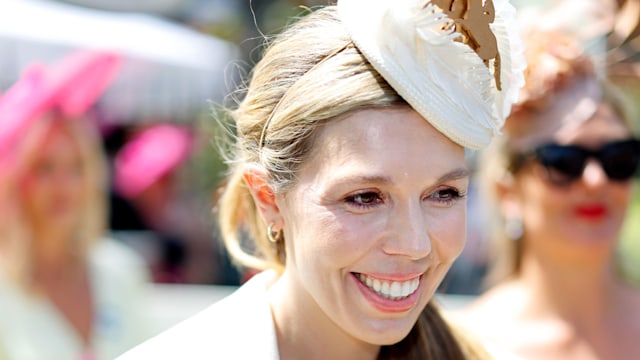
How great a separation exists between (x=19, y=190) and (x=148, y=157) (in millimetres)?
2383

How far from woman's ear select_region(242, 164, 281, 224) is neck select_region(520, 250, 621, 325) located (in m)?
1.62

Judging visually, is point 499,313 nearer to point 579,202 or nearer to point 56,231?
point 579,202

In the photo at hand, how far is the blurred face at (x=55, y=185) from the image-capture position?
4070 mm

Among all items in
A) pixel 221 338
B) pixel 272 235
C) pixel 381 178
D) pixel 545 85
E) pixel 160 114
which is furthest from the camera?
pixel 160 114

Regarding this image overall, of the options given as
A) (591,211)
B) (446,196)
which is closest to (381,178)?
(446,196)

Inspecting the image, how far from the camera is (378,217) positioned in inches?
73.5

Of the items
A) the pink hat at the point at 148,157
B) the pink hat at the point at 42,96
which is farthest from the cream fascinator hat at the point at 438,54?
the pink hat at the point at 148,157

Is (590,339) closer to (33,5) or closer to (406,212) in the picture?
(406,212)

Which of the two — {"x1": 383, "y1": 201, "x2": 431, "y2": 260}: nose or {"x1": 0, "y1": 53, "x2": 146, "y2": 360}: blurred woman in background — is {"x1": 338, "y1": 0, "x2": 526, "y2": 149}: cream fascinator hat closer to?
{"x1": 383, "y1": 201, "x2": 431, "y2": 260}: nose

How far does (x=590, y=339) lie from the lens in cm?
345

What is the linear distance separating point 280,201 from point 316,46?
0.28 m

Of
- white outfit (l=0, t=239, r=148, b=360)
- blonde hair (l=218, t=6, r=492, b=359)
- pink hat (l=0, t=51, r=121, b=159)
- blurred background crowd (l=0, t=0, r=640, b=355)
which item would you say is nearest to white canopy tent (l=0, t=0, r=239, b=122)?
blurred background crowd (l=0, t=0, r=640, b=355)

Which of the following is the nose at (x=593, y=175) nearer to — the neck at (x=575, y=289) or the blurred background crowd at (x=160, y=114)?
the neck at (x=575, y=289)

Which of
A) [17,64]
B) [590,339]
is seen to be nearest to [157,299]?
[17,64]
